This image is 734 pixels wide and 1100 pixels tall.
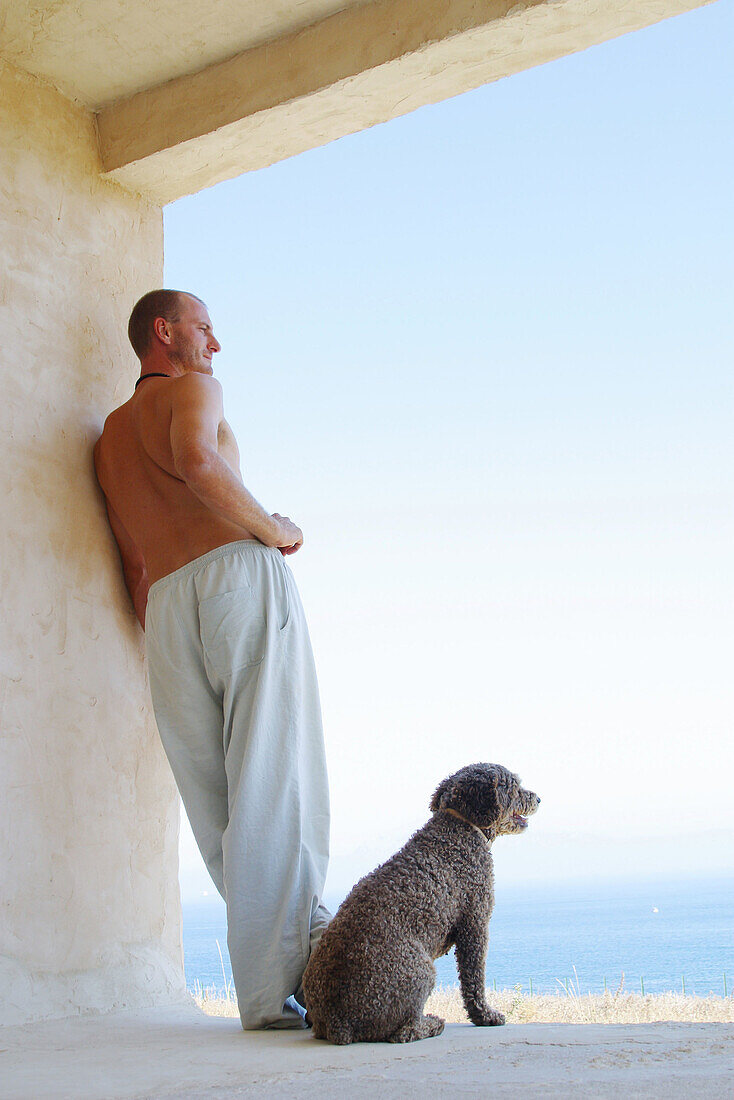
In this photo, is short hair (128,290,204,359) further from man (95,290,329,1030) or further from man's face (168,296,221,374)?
man (95,290,329,1030)

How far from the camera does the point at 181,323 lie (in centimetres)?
271

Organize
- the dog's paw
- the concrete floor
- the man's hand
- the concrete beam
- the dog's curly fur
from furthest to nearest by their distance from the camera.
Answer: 1. the concrete beam
2. the man's hand
3. the dog's paw
4. the dog's curly fur
5. the concrete floor

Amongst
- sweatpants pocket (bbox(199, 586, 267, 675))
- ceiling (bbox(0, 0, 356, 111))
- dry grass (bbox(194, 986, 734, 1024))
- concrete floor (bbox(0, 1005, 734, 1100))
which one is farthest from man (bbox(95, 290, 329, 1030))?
dry grass (bbox(194, 986, 734, 1024))

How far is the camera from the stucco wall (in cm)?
229

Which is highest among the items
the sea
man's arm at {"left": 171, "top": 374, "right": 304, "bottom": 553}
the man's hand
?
man's arm at {"left": 171, "top": 374, "right": 304, "bottom": 553}

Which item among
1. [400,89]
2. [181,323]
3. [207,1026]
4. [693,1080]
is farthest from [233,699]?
[400,89]

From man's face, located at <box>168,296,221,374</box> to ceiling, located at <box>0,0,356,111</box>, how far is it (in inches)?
28.3

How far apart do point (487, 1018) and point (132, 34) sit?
2.66 m

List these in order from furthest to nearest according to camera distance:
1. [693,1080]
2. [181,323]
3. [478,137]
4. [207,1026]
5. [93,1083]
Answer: [478,137], [181,323], [207,1026], [93,1083], [693,1080]

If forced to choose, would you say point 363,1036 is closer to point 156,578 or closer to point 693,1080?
point 693,1080

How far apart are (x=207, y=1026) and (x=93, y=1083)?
0.75m

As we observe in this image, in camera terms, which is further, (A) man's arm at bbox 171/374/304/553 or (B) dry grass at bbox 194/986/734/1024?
(B) dry grass at bbox 194/986/734/1024

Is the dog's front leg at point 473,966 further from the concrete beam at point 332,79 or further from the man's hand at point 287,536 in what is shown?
the concrete beam at point 332,79

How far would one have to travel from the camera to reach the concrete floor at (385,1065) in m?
1.27
